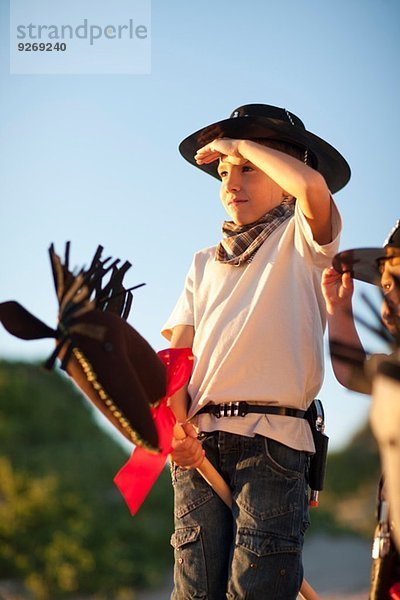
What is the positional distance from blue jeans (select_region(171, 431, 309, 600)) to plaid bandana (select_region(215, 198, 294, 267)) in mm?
437

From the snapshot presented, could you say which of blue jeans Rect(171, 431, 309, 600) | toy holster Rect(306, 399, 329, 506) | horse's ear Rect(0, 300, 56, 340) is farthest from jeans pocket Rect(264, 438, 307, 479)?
horse's ear Rect(0, 300, 56, 340)

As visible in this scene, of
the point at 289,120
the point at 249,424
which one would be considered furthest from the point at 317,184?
the point at 249,424

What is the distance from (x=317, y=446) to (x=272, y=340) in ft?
0.92

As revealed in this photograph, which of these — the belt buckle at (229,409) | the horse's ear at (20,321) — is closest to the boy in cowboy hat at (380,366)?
the belt buckle at (229,409)

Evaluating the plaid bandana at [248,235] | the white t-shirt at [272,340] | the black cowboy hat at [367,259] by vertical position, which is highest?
the plaid bandana at [248,235]

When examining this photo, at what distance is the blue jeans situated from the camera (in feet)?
6.87

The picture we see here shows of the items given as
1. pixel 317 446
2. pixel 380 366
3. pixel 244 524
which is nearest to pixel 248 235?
pixel 317 446

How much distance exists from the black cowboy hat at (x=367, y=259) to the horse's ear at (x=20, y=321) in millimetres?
631

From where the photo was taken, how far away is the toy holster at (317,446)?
7.50 feet

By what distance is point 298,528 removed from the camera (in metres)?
2.15

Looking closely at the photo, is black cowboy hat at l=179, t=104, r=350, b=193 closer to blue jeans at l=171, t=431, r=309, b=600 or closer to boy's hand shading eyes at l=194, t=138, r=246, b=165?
boy's hand shading eyes at l=194, t=138, r=246, b=165

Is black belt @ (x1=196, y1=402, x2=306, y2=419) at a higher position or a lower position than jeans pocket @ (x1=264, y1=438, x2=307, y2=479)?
higher

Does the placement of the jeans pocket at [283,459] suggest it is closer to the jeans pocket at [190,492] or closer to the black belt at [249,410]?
the black belt at [249,410]

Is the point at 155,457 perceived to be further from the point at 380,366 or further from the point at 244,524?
the point at 380,366
